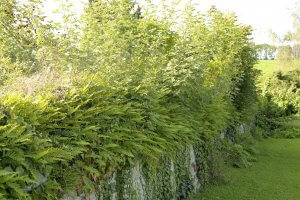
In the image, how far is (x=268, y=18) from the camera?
40.8 meters

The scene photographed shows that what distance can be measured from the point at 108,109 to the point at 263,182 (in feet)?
20.5

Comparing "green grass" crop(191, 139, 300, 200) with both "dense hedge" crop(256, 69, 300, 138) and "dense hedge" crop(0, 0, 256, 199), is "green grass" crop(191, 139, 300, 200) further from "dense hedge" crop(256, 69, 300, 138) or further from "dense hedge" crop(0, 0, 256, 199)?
"dense hedge" crop(256, 69, 300, 138)

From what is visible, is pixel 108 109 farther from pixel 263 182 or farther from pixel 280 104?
pixel 280 104

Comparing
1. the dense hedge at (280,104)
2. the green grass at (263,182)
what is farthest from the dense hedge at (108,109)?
the dense hedge at (280,104)

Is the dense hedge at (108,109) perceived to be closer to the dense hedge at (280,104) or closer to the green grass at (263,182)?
the green grass at (263,182)

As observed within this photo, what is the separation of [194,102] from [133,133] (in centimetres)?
314

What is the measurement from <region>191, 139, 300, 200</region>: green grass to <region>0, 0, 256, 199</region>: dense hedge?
0.76 metres

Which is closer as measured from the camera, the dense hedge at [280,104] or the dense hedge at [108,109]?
the dense hedge at [108,109]

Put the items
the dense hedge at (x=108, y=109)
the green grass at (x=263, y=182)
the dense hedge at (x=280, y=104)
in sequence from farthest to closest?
the dense hedge at (x=280, y=104)
the green grass at (x=263, y=182)
the dense hedge at (x=108, y=109)

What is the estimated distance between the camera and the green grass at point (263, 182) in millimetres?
7680

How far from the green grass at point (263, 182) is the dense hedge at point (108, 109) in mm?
762

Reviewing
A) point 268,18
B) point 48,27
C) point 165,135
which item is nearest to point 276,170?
point 165,135

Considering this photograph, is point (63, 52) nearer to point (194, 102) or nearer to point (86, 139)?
point (86, 139)

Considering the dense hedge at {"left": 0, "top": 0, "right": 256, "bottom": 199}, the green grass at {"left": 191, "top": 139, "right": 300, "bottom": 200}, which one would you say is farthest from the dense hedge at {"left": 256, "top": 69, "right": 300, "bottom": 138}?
the dense hedge at {"left": 0, "top": 0, "right": 256, "bottom": 199}
